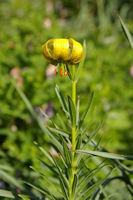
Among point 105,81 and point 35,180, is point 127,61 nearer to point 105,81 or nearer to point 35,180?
point 105,81

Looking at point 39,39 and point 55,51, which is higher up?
point 39,39

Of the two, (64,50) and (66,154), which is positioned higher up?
(64,50)

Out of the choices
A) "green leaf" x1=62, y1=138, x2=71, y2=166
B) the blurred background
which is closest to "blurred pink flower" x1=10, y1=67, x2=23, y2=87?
the blurred background

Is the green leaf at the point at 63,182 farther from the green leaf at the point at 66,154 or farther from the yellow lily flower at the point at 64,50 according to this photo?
the yellow lily flower at the point at 64,50

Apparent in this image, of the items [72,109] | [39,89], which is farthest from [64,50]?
[39,89]

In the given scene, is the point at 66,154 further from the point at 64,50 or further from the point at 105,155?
the point at 64,50

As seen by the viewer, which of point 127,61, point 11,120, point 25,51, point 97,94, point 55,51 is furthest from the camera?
point 127,61

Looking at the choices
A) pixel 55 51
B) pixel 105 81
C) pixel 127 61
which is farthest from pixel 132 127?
pixel 55 51

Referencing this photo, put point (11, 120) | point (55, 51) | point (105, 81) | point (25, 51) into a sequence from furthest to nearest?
point (105, 81)
point (25, 51)
point (11, 120)
point (55, 51)
